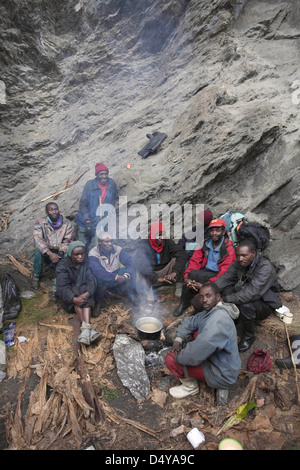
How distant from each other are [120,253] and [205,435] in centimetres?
315

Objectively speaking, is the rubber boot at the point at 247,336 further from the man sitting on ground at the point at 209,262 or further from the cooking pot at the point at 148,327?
the cooking pot at the point at 148,327

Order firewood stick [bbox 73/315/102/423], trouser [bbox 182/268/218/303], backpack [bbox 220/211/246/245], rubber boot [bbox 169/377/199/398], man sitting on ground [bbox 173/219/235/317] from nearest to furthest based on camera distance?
firewood stick [bbox 73/315/102/423]
rubber boot [bbox 169/377/199/398]
man sitting on ground [bbox 173/219/235/317]
trouser [bbox 182/268/218/303]
backpack [bbox 220/211/246/245]

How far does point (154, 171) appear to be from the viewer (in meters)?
6.83

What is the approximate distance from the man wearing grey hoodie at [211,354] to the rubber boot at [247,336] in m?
0.84

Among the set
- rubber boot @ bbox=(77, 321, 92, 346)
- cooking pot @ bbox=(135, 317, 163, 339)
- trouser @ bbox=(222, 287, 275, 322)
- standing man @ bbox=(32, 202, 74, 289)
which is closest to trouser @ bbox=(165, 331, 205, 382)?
cooking pot @ bbox=(135, 317, 163, 339)

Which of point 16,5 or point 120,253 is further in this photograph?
point 16,5

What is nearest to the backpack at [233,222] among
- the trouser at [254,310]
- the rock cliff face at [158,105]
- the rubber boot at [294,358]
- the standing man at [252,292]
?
the rock cliff face at [158,105]

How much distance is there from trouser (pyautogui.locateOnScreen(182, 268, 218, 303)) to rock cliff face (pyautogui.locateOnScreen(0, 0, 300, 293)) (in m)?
1.33

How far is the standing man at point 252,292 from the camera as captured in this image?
3.76m

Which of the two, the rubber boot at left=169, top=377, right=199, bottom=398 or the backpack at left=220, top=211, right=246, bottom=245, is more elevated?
the backpack at left=220, top=211, right=246, bottom=245

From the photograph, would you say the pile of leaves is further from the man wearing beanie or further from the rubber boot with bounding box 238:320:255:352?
the man wearing beanie

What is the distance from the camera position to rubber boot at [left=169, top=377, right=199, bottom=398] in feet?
10.6
